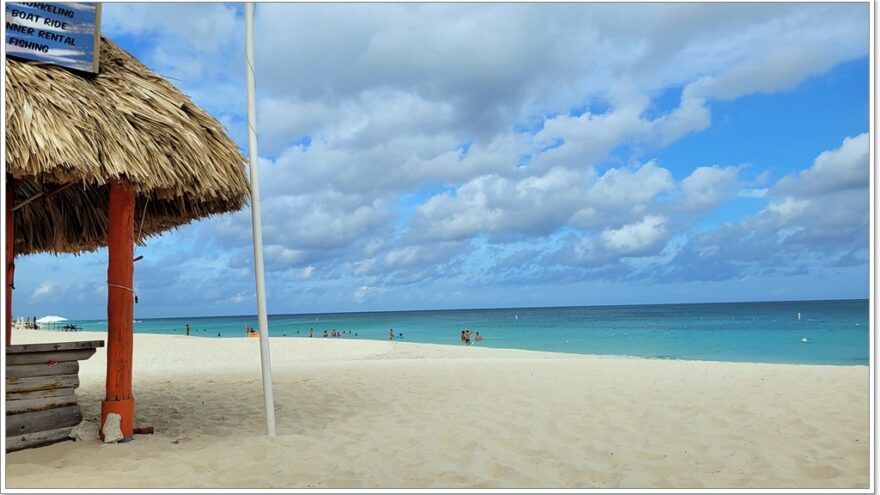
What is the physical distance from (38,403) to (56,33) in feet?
9.47

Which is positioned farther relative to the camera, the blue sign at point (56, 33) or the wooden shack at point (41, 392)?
the wooden shack at point (41, 392)

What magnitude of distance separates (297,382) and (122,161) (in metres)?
4.80

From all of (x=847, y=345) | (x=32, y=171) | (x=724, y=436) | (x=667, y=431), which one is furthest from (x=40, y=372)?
(x=847, y=345)

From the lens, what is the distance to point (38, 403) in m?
4.66

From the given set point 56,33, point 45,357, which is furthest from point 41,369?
point 56,33

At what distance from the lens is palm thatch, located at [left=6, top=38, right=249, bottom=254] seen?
4.00 metres

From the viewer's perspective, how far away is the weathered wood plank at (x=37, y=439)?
175 inches


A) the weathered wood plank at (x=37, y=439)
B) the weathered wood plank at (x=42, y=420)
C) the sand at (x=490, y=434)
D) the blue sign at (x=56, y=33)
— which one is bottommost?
the sand at (x=490, y=434)

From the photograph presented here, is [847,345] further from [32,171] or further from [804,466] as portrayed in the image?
[32,171]

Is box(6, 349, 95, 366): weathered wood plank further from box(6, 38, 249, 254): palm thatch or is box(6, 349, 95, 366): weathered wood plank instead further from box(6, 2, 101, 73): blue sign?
box(6, 2, 101, 73): blue sign

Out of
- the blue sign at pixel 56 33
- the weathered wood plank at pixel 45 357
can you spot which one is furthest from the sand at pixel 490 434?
the blue sign at pixel 56 33

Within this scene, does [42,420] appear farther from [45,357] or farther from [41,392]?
[45,357]

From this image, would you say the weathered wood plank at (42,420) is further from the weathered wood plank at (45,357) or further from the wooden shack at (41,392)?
the weathered wood plank at (45,357)

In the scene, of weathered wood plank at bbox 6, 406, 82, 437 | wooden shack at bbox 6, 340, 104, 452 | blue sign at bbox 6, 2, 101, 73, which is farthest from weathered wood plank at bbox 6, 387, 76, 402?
blue sign at bbox 6, 2, 101, 73
